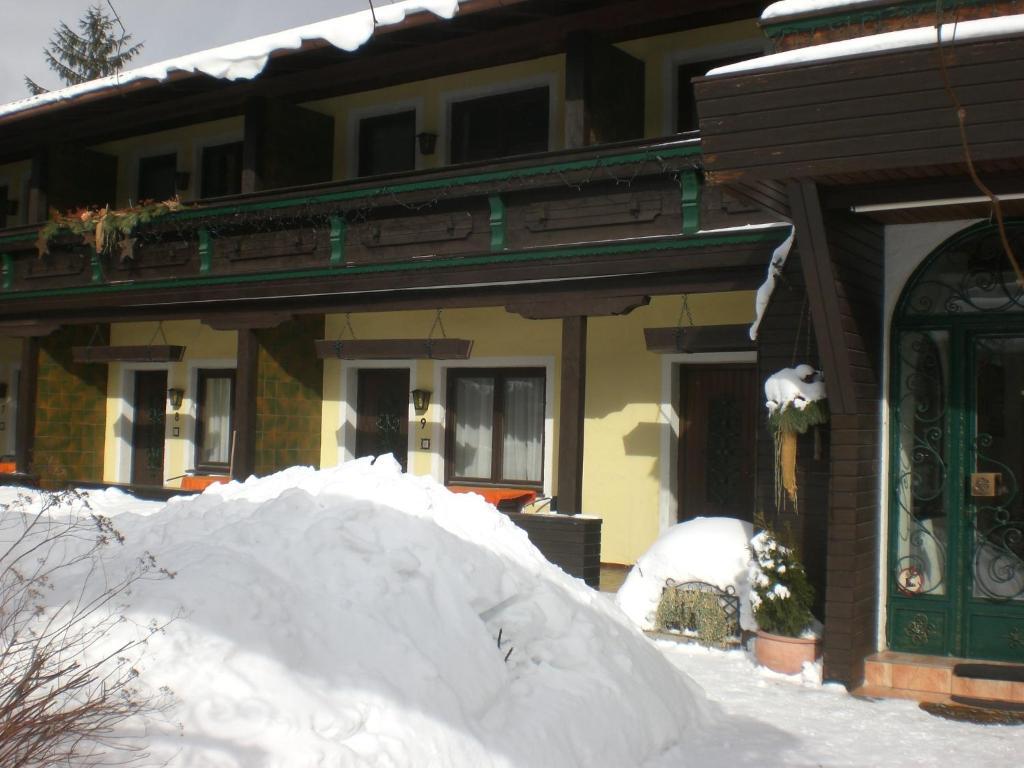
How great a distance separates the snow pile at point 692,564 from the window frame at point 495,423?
3505mm

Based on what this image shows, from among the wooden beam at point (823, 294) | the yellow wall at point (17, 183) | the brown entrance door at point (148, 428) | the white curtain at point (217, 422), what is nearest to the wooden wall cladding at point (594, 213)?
the wooden beam at point (823, 294)


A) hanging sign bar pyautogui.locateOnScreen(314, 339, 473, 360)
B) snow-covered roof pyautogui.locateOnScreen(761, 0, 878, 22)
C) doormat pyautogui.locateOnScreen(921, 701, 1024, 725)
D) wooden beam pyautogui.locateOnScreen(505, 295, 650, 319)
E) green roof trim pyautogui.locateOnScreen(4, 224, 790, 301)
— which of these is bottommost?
doormat pyautogui.locateOnScreen(921, 701, 1024, 725)

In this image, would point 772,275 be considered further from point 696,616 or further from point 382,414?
point 382,414

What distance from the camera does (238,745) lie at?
161 inches

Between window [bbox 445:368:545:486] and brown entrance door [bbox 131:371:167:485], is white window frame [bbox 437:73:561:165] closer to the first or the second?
window [bbox 445:368:545:486]

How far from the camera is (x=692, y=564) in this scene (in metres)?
8.91

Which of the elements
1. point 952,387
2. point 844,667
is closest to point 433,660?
point 844,667

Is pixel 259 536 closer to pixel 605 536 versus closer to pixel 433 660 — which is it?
pixel 433 660

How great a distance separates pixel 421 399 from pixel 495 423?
994 millimetres

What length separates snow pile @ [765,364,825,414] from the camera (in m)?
7.88

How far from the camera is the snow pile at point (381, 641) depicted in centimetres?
432

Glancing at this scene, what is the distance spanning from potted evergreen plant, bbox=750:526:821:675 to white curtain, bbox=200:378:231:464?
382 inches

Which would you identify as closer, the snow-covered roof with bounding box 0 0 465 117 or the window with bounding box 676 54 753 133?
the snow-covered roof with bounding box 0 0 465 117

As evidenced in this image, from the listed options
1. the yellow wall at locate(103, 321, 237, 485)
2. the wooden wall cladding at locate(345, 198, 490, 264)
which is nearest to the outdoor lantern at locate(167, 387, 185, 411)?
the yellow wall at locate(103, 321, 237, 485)
